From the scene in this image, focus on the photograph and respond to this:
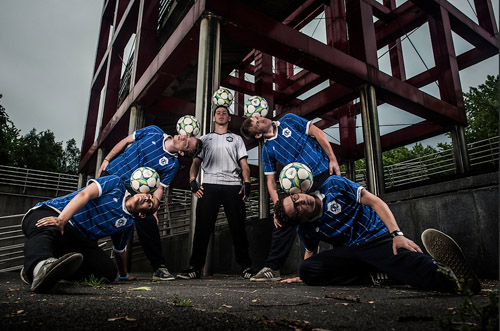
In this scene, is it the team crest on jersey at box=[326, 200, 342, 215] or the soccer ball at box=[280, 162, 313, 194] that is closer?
the team crest on jersey at box=[326, 200, 342, 215]

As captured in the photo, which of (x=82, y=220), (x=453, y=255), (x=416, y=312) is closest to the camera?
(x=416, y=312)

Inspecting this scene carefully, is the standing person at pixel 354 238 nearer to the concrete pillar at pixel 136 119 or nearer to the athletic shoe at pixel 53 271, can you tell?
the athletic shoe at pixel 53 271

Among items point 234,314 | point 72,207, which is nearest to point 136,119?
point 72,207

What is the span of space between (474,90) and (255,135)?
23.9m

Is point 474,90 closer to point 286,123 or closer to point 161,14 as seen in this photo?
point 161,14

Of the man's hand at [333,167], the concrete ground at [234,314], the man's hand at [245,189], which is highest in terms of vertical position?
the man's hand at [333,167]

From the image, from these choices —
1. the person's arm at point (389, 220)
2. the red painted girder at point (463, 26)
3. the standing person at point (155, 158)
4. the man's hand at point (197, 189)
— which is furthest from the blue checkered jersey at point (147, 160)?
the red painted girder at point (463, 26)

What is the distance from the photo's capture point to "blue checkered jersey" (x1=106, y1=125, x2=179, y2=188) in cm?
418

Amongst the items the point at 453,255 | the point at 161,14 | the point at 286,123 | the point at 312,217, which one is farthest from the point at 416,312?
the point at 161,14

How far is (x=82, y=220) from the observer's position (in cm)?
318

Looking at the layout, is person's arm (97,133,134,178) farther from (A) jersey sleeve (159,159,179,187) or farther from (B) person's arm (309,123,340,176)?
(B) person's arm (309,123,340,176)

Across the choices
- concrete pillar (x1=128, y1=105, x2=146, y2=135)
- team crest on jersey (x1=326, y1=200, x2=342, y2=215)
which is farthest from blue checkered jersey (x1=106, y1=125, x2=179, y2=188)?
concrete pillar (x1=128, y1=105, x2=146, y2=135)

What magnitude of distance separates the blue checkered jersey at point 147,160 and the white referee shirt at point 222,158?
18.2 inches

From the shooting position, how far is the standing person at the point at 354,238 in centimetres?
234
